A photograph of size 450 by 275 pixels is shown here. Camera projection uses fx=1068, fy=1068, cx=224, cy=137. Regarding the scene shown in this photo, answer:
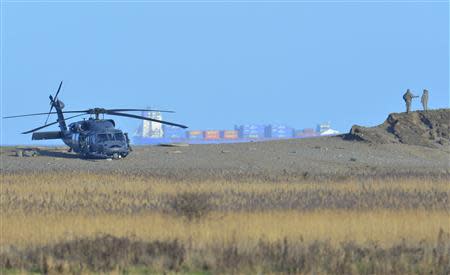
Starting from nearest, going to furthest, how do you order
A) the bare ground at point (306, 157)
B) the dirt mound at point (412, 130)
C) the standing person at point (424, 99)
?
the bare ground at point (306, 157)
the dirt mound at point (412, 130)
the standing person at point (424, 99)

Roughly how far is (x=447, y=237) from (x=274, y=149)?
37630mm

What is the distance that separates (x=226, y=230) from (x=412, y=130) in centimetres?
4328

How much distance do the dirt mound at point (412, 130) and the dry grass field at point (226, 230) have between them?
2759cm

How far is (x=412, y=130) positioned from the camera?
60.9 metres

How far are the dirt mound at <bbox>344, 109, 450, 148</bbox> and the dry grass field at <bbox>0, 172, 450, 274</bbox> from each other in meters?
27.6

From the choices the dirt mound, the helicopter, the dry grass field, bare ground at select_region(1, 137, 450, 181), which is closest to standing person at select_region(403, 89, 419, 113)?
the dirt mound

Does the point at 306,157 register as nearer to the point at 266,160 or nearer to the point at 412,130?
the point at 266,160

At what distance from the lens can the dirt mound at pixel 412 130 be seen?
58781 millimetres

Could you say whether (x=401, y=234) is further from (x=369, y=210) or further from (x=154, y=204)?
(x=154, y=204)

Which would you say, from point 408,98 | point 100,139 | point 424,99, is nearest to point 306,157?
point 100,139

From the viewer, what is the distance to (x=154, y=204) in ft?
82.8

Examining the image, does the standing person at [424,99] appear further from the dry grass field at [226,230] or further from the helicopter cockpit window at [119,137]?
the dry grass field at [226,230]

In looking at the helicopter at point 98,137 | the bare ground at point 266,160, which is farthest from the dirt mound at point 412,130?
the helicopter at point 98,137

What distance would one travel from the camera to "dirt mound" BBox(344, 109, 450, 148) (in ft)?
193
